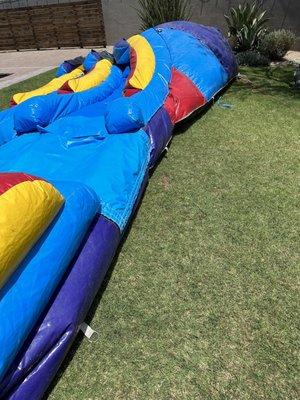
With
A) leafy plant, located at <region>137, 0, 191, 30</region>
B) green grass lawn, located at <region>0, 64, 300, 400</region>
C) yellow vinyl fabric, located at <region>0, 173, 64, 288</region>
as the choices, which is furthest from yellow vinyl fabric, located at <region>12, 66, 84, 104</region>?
leafy plant, located at <region>137, 0, 191, 30</region>

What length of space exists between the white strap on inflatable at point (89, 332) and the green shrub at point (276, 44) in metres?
9.34

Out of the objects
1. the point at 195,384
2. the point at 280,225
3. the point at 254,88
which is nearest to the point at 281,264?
the point at 280,225

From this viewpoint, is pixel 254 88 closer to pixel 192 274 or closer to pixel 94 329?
pixel 192 274

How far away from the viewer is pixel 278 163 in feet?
15.1

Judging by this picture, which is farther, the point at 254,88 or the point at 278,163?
the point at 254,88

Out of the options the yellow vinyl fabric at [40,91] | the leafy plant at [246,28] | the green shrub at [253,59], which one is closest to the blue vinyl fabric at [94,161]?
the yellow vinyl fabric at [40,91]

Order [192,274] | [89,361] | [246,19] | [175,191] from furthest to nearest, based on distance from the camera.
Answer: [246,19] < [175,191] < [192,274] < [89,361]

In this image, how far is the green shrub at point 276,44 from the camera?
9586mm

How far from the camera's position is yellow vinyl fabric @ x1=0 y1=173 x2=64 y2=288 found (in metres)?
1.97

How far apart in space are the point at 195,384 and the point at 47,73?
10.1 meters

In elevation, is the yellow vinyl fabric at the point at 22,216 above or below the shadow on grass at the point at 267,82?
above

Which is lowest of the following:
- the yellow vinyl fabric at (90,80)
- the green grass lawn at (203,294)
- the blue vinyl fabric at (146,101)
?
the green grass lawn at (203,294)

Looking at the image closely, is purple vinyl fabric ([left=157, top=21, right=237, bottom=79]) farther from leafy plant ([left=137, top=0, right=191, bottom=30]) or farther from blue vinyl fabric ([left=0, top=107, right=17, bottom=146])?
blue vinyl fabric ([left=0, top=107, right=17, bottom=146])

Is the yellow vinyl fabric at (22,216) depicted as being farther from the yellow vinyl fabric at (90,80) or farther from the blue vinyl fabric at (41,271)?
the yellow vinyl fabric at (90,80)
